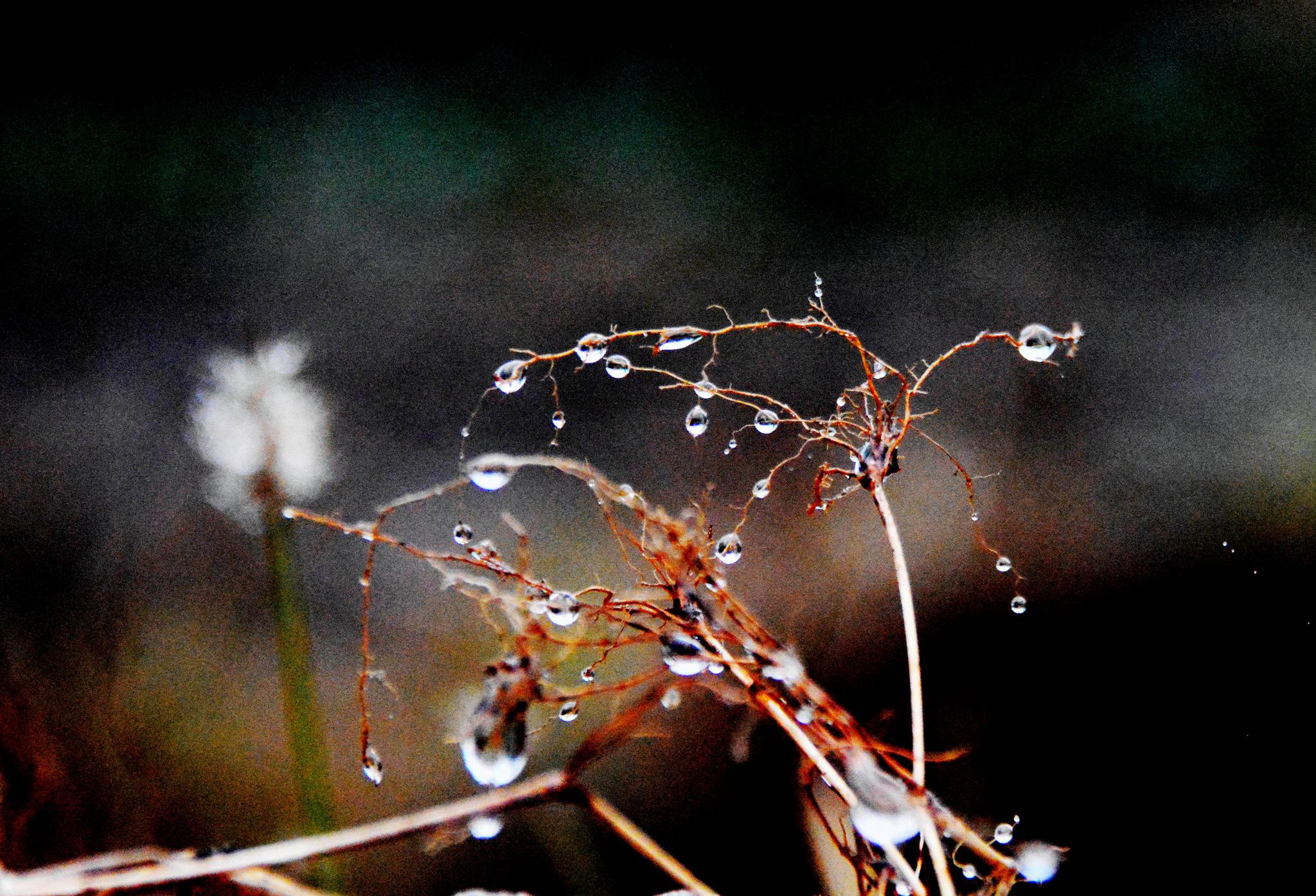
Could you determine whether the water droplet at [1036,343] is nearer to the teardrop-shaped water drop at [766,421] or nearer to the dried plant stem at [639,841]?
the teardrop-shaped water drop at [766,421]

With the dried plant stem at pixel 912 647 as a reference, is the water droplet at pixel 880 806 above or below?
below

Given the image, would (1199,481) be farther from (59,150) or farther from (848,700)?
(59,150)

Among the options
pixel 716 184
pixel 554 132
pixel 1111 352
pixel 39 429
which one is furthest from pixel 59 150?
pixel 1111 352

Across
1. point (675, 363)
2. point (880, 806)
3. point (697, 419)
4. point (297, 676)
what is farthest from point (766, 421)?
point (297, 676)

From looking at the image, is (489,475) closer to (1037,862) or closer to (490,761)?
(490,761)

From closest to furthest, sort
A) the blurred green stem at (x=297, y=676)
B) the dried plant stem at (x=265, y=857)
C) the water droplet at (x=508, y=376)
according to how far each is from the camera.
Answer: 1. the dried plant stem at (x=265, y=857)
2. the water droplet at (x=508, y=376)
3. the blurred green stem at (x=297, y=676)

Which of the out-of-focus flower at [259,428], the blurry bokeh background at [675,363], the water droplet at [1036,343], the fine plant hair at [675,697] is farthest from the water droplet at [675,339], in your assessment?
the out-of-focus flower at [259,428]
